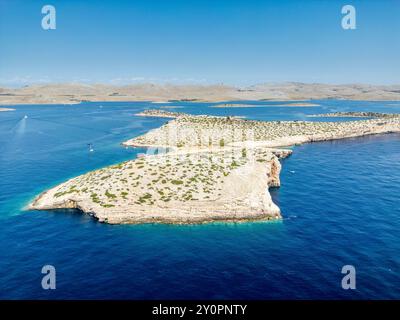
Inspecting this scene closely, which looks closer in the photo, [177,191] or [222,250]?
[222,250]

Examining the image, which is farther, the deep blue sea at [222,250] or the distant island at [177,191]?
the distant island at [177,191]

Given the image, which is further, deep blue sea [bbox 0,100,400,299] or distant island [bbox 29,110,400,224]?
distant island [bbox 29,110,400,224]

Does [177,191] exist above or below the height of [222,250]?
above

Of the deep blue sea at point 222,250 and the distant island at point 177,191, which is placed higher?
the distant island at point 177,191

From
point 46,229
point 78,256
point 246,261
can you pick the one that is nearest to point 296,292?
point 246,261

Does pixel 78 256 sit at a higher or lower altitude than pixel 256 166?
lower

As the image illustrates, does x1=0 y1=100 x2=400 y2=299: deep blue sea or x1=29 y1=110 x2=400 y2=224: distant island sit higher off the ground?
x1=29 y1=110 x2=400 y2=224: distant island
